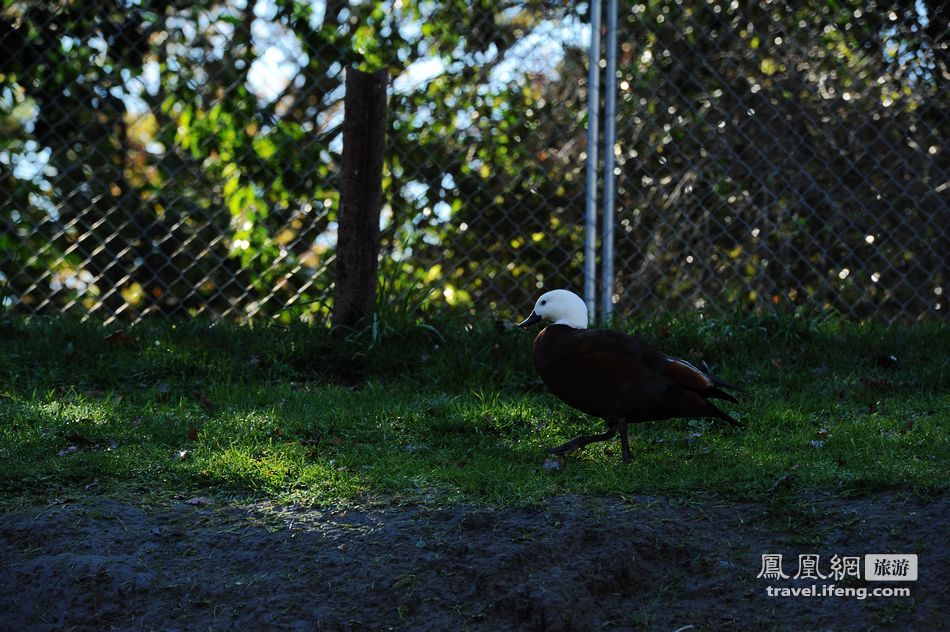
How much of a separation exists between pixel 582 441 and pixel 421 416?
2.61 feet

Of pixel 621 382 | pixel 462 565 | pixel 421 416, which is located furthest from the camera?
pixel 421 416

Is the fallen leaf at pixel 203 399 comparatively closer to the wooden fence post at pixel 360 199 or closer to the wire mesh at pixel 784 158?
the wooden fence post at pixel 360 199

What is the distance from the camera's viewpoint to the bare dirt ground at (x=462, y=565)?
106 inches

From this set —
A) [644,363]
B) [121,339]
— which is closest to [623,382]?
[644,363]

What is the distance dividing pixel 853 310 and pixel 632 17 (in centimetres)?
230

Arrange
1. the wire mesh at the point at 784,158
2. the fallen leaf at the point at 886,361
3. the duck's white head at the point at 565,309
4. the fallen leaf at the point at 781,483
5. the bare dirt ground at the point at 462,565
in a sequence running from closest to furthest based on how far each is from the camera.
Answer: the bare dirt ground at the point at 462,565
the fallen leaf at the point at 781,483
the duck's white head at the point at 565,309
the fallen leaf at the point at 886,361
the wire mesh at the point at 784,158

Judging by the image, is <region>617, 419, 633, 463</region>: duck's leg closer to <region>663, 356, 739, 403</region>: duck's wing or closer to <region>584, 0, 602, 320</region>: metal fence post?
<region>663, 356, 739, 403</region>: duck's wing

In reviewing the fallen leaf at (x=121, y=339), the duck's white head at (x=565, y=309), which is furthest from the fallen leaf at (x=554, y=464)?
the fallen leaf at (x=121, y=339)

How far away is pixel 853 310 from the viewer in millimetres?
6594

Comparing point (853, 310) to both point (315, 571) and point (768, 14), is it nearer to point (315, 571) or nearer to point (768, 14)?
point (768, 14)

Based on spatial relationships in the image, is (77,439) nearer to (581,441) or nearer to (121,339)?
(121,339)

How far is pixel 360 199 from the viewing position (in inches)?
207

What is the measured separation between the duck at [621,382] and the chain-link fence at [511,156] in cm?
240

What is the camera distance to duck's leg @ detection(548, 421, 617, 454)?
12.4 feet
